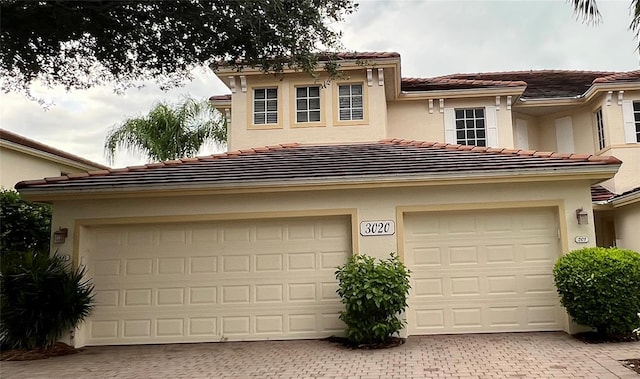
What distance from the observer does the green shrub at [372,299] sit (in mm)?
8078

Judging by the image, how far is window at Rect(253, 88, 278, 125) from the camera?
13.4 metres

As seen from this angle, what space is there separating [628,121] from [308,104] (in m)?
9.10

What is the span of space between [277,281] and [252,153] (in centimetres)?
343

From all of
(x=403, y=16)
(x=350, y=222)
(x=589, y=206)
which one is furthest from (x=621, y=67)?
(x=350, y=222)

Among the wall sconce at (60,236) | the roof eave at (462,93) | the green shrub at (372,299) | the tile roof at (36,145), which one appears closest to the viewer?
the green shrub at (372,299)

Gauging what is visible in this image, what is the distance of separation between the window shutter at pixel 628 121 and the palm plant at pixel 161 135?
16705 mm

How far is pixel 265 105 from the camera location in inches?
531

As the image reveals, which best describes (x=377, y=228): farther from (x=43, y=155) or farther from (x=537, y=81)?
(x=43, y=155)

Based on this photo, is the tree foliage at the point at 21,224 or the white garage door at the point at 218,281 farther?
the tree foliage at the point at 21,224

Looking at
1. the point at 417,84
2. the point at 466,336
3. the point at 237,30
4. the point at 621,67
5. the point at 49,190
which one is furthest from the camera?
the point at 621,67

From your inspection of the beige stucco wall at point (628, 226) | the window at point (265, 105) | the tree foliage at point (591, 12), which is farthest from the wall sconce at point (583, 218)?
the window at point (265, 105)

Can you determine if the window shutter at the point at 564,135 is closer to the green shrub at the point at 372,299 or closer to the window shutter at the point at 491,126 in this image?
the window shutter at the point at 491,126

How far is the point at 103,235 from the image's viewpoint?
9.73m

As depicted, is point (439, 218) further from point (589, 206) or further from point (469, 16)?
point (469, 16)
